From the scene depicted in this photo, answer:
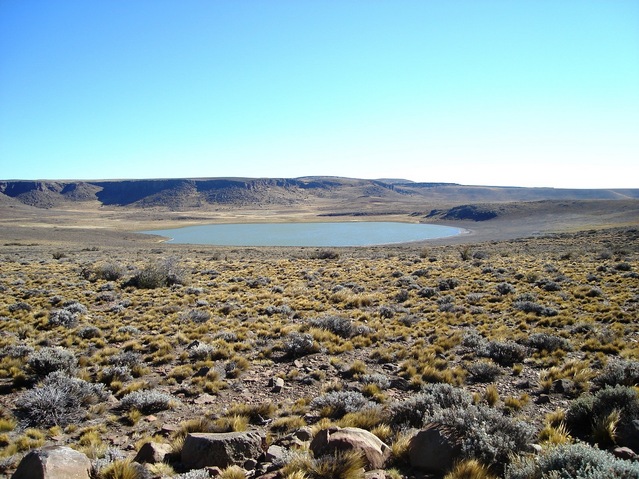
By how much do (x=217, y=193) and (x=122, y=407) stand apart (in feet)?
610

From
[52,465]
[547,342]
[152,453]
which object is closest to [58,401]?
[152,453]

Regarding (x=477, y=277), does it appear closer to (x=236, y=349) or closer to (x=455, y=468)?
(x=236, y=349)

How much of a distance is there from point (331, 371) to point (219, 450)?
399cm

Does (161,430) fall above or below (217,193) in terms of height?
below

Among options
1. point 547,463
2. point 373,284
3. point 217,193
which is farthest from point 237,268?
point 217,193

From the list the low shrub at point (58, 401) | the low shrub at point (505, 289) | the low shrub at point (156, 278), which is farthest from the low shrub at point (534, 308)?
the low shrub at point (156, 278)

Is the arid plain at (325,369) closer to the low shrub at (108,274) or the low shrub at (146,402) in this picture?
the low shrub at (146,402)

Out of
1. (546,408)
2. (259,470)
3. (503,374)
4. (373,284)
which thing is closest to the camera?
(259,470)

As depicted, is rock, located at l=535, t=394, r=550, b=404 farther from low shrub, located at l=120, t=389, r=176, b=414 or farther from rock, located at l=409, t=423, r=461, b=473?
low shrub, located at l=120, t=389, r=176, b=414

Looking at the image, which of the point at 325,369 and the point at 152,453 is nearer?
the point at 152,453

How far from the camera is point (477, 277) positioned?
19344 millimetres

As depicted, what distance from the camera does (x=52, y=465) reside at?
3.71 m

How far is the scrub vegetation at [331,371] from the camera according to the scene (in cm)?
453

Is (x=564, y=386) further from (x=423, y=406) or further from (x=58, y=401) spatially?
(x=58, y=401)
